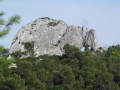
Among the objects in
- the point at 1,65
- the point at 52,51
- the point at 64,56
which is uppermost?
the point at 52,51

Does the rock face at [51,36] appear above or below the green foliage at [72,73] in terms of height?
above

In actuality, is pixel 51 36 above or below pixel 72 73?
above

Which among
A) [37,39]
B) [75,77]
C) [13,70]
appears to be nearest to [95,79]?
[75,77]

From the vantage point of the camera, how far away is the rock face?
540ft

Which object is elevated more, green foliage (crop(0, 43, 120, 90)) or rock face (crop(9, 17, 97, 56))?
rock face (crop(9, 17, 97, 56))

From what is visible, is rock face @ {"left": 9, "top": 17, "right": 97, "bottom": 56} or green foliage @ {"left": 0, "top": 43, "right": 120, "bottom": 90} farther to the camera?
rock face @ {"left": 9, "top": 17, "right": 97, "bottom": 56}

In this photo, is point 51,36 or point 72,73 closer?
point 72,73

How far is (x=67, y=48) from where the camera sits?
116m

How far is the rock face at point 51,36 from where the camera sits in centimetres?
16462

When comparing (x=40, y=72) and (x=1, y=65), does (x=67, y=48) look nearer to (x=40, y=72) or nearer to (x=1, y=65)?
(x=40, y=72)

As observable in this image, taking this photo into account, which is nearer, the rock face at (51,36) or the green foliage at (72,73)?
the green foliage at (72,73)

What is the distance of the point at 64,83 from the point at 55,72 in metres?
4.93

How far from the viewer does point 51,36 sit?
172875 mm

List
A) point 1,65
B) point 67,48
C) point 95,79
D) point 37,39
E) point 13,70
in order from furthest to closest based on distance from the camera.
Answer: point 37,39, point 67,48, point 95,79, point 13,70, point 1,65
